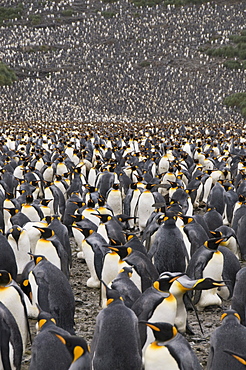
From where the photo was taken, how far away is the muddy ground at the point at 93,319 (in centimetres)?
368

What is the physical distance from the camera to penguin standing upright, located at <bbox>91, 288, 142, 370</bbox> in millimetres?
→ 2807

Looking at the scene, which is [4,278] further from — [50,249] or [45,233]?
[45,233]

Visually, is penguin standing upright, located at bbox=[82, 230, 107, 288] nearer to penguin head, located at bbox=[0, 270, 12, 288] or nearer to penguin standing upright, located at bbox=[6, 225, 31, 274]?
penguin standing upright, located at bbox=[6, 225, 31, 274]

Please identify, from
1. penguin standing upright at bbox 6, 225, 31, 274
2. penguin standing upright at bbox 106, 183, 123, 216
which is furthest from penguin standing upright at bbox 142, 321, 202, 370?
penguin standing upright at bbox 106, 183, 123, 216

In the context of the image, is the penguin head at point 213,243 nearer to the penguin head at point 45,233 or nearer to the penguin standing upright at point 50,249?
the penguin standing upright at point 50,249

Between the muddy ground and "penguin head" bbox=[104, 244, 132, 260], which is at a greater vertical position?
"penguin head" bbox=[104, 244, 132, 260]

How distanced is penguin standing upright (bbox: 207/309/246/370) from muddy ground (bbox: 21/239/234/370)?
0.78 meters

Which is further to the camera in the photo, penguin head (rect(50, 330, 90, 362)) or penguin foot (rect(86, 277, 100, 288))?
penguin foot (rect(86, 277, 100, 288))

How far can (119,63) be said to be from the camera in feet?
158

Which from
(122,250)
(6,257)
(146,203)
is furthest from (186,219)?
(6,257)

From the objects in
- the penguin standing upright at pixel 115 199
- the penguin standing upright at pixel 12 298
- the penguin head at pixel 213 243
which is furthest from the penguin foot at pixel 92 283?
the penguin standing upright at pixel 115 199

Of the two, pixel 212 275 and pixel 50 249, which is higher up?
pixel 50 249

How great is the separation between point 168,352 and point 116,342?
1.08 feet

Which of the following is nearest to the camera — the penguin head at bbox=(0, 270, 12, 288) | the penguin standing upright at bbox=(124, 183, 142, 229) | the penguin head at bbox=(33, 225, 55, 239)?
the penguin head at bbox=(0, 270, 12, 288)
